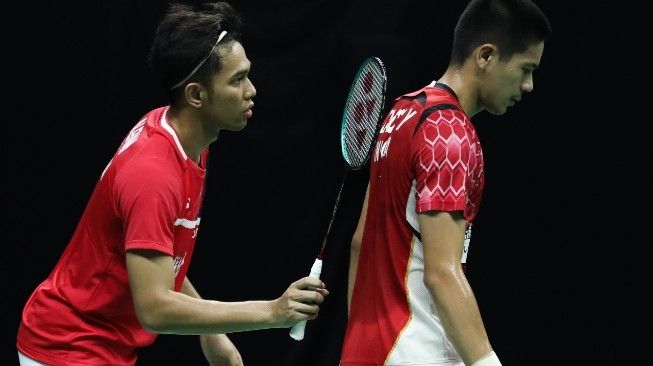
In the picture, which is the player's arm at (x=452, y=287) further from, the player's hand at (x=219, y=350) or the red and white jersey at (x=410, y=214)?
the player's hand at (x=219, y=350)

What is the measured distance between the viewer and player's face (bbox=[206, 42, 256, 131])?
349 centimetres

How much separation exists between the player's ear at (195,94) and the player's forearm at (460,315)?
2.70ft

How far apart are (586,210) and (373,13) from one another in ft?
3.83

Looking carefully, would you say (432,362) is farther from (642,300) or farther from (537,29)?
(642,300)

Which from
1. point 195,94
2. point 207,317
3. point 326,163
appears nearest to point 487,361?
point 207,317

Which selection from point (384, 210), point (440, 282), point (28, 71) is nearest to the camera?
point (440, 282)

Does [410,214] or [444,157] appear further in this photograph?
[410,214]

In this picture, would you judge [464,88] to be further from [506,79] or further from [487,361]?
[487,361]

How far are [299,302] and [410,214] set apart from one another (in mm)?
372

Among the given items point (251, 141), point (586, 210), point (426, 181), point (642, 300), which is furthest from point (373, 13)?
point (426, 181)

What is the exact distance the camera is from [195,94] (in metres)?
3.49

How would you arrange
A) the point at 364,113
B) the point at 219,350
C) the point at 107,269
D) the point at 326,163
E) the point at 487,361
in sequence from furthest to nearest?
the point at 326,163 → the point at 219,350 → the point at 364,113 → the point at 107,269 → the point at 487,361

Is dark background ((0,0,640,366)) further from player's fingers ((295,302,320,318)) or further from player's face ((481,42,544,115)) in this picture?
player's fingers ((295,302,320,318))

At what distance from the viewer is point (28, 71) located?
16.3 ft
